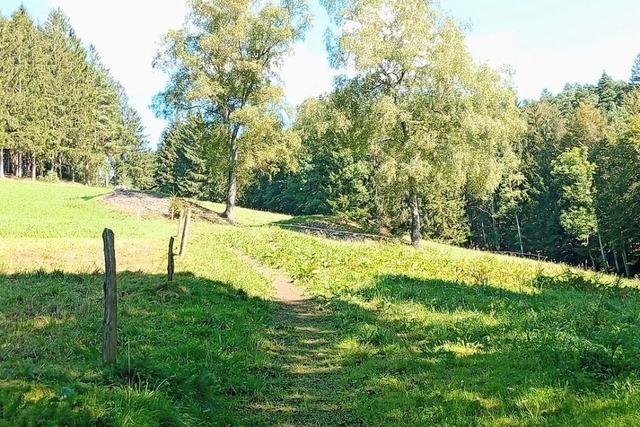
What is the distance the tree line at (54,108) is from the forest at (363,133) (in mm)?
277

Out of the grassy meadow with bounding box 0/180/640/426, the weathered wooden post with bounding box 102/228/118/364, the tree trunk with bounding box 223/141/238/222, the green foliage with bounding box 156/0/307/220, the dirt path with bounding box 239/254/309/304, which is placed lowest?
the dirt path with bounding box 239/254/309/304

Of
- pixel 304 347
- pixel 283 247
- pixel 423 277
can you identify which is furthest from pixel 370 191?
pixel 304 347

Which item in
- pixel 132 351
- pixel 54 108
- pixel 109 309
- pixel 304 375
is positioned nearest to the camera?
pixel 109 309

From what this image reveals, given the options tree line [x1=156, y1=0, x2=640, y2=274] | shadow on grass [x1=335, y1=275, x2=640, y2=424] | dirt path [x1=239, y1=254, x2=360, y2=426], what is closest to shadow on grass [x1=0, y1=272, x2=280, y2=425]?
dirt path [x1=239, y1=254, x2=360, y2=426]

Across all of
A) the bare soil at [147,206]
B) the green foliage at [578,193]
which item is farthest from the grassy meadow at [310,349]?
the green foliage at [578,193]

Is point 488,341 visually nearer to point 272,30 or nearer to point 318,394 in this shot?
point 318,394

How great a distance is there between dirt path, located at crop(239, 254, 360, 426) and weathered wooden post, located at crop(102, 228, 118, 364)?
2055 millimetres

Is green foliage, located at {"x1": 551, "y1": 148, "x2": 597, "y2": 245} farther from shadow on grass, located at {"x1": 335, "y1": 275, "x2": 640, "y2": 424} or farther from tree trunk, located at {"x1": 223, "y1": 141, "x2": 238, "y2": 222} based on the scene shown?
shadow on grass, located at {"x1": 335, "y1": 275, "x2": 640, "y2": 424}

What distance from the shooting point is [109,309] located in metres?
6.98

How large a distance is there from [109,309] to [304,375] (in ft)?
12.1

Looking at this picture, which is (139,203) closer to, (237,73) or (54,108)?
(237,73)

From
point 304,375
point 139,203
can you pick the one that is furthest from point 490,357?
point 139,203

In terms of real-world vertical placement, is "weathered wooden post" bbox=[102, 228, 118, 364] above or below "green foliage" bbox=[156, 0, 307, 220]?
below

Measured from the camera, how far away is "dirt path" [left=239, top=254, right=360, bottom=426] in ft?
23.6
